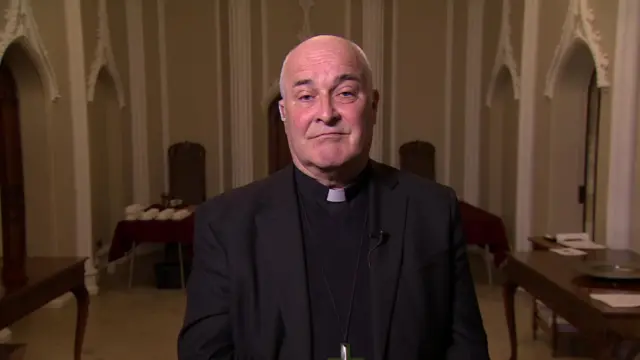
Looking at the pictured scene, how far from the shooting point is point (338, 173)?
166 cm

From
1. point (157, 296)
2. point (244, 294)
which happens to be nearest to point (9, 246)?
point (157, 296)

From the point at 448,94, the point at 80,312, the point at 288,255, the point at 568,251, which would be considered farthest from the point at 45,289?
the point at 448,94

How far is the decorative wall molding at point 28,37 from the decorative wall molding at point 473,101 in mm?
5291

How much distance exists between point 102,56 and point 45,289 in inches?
158

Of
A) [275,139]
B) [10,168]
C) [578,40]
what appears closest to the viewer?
[578,40]

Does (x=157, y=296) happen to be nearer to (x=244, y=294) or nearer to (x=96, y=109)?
(x=96, y=109)

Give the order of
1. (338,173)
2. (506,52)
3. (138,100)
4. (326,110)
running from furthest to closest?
(138,100) < (506,52) < (338,173) < (326,110)

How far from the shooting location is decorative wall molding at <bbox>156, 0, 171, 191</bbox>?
8.44 meters

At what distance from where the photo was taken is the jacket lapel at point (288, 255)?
1541 mm

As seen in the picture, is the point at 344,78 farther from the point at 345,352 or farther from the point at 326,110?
the point at 345,352

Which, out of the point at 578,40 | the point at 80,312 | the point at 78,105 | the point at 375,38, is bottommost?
the point at 80,312

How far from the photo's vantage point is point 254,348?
5.07 ft

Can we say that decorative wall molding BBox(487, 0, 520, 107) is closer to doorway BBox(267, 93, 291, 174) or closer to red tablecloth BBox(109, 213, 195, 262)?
doorway BBox(267, 93, 291, 174)

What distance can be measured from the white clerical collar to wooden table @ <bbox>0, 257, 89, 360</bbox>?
2.20 meters
